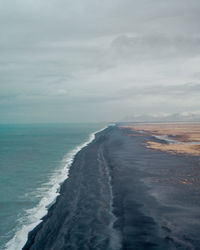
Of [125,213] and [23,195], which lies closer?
[125,213]

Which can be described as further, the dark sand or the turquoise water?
the turquoise water

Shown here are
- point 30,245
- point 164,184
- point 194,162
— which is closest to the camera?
point 30,245

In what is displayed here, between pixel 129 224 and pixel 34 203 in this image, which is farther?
pixel 34 203

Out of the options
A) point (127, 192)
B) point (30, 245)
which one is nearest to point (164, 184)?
point (127, 192)

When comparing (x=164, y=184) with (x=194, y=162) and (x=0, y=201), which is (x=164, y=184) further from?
(x=0, y=201)

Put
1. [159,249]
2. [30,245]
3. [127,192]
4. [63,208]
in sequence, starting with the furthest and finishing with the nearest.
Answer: [127,192] → [63,208] → [30,245] → [159,249]

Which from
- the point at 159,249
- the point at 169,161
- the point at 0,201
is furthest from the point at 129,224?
the point at 169,161

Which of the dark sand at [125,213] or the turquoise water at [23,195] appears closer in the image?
the dark sand at [125,213]
